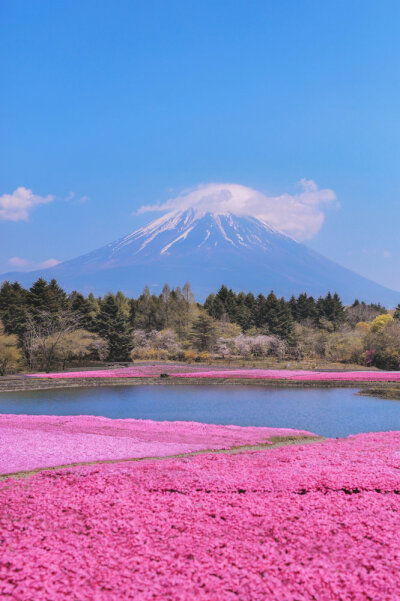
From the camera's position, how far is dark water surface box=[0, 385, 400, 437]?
77.8ft

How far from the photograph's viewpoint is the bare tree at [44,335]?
52.1 m

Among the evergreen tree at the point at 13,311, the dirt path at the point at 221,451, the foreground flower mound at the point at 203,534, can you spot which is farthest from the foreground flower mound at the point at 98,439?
the evergreen tree at the point at 13,311

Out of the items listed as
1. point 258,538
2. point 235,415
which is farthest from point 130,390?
point 258,538

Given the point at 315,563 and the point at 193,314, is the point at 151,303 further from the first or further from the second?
the point at 315,563

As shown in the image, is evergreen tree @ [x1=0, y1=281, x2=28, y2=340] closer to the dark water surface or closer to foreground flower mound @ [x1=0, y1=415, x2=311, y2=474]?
the dark water surface

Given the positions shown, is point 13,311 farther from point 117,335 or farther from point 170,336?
point 170,336

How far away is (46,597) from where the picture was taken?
19.7 feet

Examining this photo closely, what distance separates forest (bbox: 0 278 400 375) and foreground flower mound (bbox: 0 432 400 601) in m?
39.4

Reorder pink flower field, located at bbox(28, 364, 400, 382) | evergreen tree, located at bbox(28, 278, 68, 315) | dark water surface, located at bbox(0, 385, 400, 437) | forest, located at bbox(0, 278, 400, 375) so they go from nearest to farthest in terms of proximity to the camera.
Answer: dark water surface, located at bbox(0, 385, 400, 437) < pink flower field, located at bbox(28, 364, 400, 382) < forest, located at bbox(0, 278, 400, 375) < evergreen tree, located at bbox(28, 278, 68, 315)

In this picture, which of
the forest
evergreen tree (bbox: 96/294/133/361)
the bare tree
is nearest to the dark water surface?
the forest

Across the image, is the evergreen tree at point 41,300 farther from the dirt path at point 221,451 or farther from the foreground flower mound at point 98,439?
the dirt path at point 221,451

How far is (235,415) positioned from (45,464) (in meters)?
13.7

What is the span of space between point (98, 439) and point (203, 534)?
10341mm

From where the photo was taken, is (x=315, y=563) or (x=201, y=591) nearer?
(x=201, y=591)
